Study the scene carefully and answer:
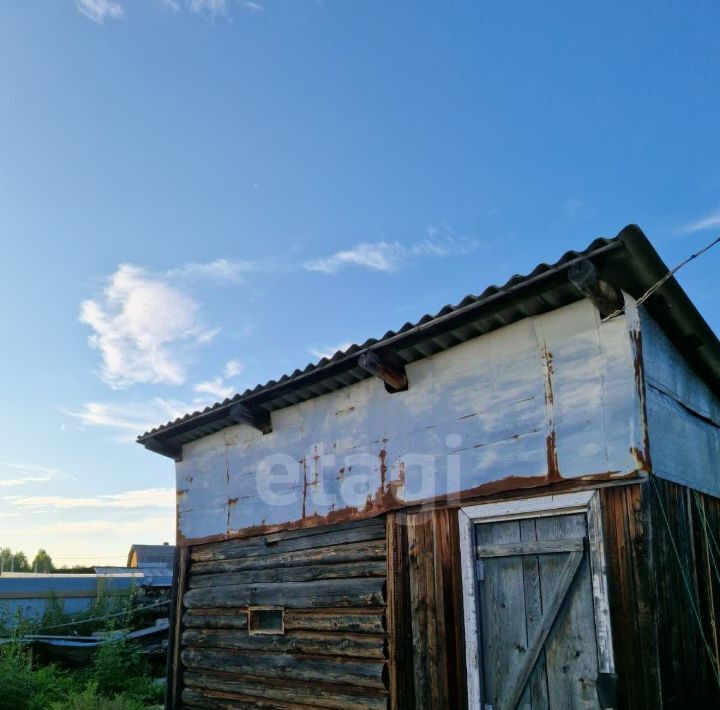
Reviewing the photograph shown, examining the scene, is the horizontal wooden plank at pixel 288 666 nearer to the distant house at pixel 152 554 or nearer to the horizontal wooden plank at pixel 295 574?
the horizontal wooden plank at pixel 295 574

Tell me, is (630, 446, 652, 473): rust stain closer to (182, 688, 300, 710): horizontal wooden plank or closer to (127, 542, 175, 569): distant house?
(182, 688, 300, 710): horizontal wooden plank

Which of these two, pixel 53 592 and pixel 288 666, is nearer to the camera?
pixel 288 666

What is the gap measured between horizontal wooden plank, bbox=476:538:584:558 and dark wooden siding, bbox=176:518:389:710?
4.57 ft

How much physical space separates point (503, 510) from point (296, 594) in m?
3.15

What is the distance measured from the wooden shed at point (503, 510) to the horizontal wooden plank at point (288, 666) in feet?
0.08

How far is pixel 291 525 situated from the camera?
8102mm

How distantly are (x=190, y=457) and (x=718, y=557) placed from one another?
6.95m

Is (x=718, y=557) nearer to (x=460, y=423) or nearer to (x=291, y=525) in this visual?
(x=460, y=423)

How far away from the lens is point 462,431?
6336mm

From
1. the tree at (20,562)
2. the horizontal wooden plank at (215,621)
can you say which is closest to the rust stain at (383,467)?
the horizontal wooden plank at (215,621)

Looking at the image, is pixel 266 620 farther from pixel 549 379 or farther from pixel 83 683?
pixel 83 683

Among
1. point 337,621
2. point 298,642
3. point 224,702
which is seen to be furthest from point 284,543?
point 224,702

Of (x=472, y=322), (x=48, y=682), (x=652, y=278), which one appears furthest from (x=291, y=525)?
(x=48, y=682)

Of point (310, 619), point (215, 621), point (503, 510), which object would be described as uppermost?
point (503, 510)
